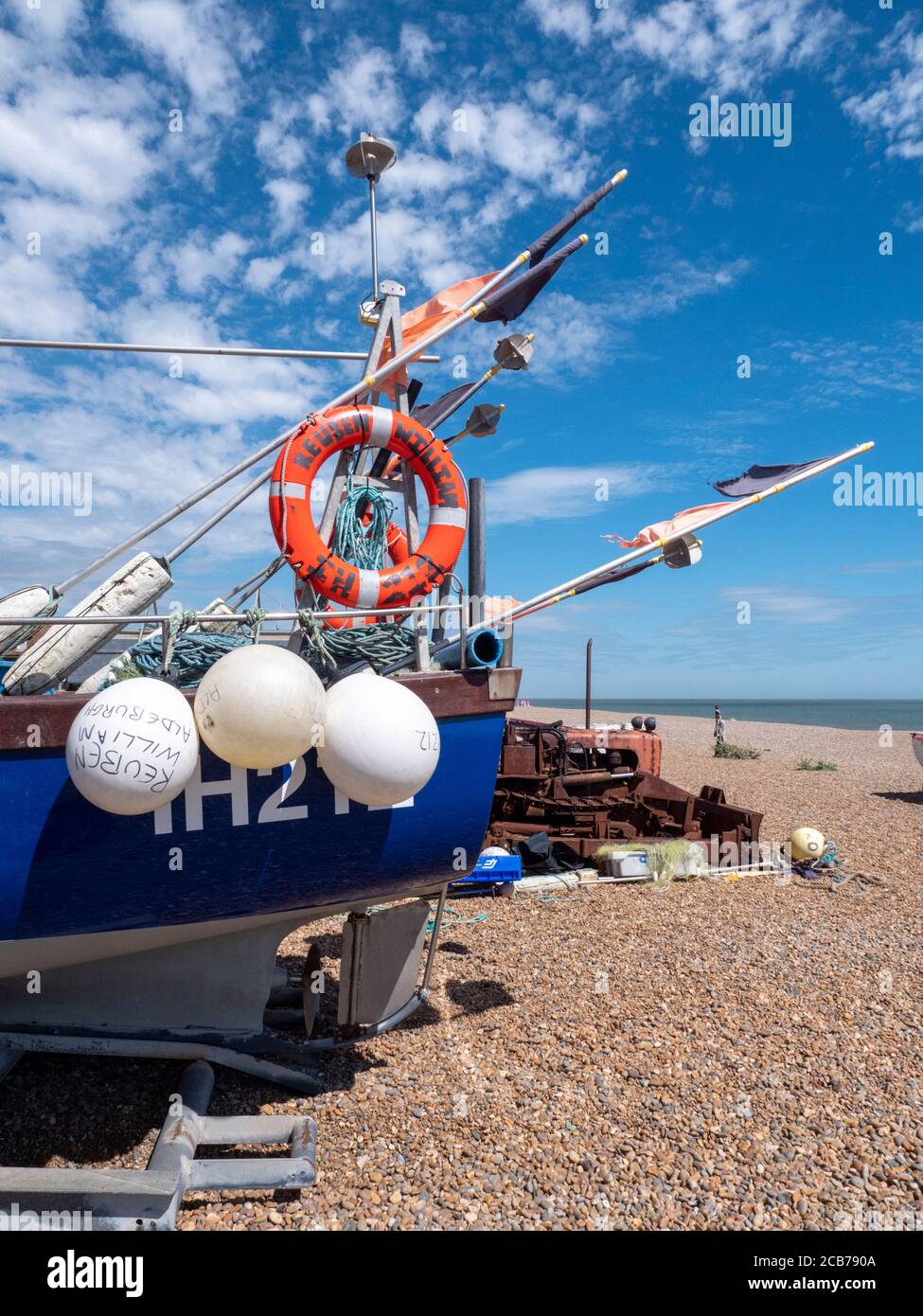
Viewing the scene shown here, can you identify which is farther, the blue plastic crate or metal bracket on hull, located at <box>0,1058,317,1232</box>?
the blue plastic crate

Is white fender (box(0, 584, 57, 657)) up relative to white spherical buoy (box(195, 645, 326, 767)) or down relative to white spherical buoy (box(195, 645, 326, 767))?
up

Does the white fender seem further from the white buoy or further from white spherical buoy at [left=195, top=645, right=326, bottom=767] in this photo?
white spherical buoy at [left=195, top=645, right=326, bottom=767]

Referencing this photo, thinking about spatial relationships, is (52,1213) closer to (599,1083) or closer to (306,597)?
(599,1083)

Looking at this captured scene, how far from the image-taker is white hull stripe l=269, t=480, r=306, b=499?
13.3 ft

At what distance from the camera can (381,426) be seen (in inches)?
168

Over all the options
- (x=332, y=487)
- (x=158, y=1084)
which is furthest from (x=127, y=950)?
(x=332, y=487)

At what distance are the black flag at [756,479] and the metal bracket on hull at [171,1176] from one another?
13.5 ft

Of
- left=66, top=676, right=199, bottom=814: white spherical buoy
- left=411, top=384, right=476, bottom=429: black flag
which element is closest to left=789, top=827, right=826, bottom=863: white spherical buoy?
left=411, top=384, right=476, bottom=429: black flag

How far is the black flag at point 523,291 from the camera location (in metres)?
4.90

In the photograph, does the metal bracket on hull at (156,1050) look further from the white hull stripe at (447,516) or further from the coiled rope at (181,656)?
the white hull stripe at (447,516)

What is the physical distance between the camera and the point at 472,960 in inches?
228

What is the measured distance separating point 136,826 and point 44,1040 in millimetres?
1203

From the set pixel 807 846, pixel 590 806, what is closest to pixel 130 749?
pixel 590 806

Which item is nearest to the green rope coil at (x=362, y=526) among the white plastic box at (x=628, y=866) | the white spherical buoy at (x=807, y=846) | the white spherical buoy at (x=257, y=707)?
the white spherical buoy at (x=257, y=707)
